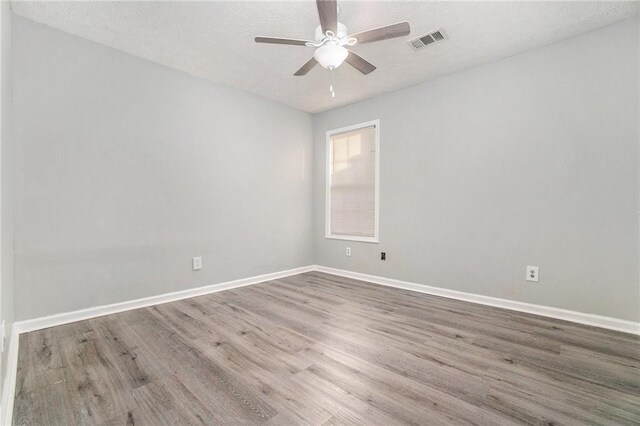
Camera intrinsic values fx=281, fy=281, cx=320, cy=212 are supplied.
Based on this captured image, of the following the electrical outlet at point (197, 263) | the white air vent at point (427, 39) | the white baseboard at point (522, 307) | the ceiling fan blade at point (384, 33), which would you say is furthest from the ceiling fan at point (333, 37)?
the white baseboard at point (522, 307)

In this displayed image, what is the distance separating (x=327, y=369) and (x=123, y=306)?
219 centimetres

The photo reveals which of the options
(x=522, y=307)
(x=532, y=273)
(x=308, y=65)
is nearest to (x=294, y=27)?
(x=308, y=65)

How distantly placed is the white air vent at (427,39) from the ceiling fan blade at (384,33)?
0.66 metres

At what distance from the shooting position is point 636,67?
2.26 m

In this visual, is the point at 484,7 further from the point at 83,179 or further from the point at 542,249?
the point at 83,179

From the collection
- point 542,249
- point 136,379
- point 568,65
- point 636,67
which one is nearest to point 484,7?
point 568,65

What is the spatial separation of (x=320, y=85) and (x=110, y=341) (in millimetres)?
3297

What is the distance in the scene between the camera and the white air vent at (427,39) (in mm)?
2447

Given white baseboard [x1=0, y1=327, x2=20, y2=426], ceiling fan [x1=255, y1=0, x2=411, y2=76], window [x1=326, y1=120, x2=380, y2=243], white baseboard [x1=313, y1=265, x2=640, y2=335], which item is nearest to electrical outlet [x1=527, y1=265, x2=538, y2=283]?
white baseboard [x1=313, y1=265, x2=640, y2=335]

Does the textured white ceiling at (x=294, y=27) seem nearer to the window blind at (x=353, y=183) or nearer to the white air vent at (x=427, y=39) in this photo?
the white air vent at (x=427, y=39)

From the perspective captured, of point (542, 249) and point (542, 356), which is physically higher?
point (542, 249)

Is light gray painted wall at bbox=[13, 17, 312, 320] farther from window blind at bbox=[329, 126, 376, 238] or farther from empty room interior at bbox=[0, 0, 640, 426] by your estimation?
window blind at bbox=[329, 126, 376, 238]

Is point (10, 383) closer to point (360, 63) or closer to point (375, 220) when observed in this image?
point (360, 63)

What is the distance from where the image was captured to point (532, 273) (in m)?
2.71
